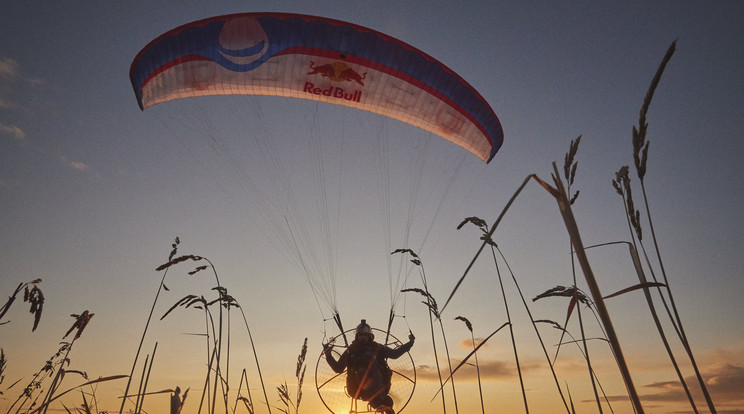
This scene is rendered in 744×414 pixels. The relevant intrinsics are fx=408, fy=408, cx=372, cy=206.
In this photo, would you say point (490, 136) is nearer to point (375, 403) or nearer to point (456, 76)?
point (456, 76)

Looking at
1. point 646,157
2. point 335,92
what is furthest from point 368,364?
point 335,92

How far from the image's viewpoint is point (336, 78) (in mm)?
10938

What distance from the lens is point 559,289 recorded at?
2.46 m

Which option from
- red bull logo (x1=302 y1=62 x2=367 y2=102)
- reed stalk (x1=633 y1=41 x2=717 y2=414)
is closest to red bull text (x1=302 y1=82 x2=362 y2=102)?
red bull logo (x1=302 y1=62 x2=367 y2=102)

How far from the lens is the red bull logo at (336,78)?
10664 millimetres

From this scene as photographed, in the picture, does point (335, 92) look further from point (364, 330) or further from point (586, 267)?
point (586, 267)

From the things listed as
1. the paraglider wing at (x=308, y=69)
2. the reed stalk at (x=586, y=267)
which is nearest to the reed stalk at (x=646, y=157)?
the reed stalk at (x=586, y=267)

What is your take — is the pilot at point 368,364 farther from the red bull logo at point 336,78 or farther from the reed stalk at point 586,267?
the red bull logo at point 336,78

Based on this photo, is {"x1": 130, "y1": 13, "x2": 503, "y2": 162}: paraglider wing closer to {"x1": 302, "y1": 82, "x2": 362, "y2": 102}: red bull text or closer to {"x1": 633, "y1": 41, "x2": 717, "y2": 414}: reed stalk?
{"x1": 302, "y1": 82, "x2": 362, "y2": 102}: red bull text

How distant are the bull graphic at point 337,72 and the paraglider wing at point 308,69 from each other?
1.0 inches

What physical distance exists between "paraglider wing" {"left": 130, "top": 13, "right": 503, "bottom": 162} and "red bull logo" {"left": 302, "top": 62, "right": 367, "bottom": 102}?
3 cm

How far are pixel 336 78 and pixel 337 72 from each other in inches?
7.0

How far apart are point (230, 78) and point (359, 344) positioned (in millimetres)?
7408

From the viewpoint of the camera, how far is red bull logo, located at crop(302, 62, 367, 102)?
35.0 feet
